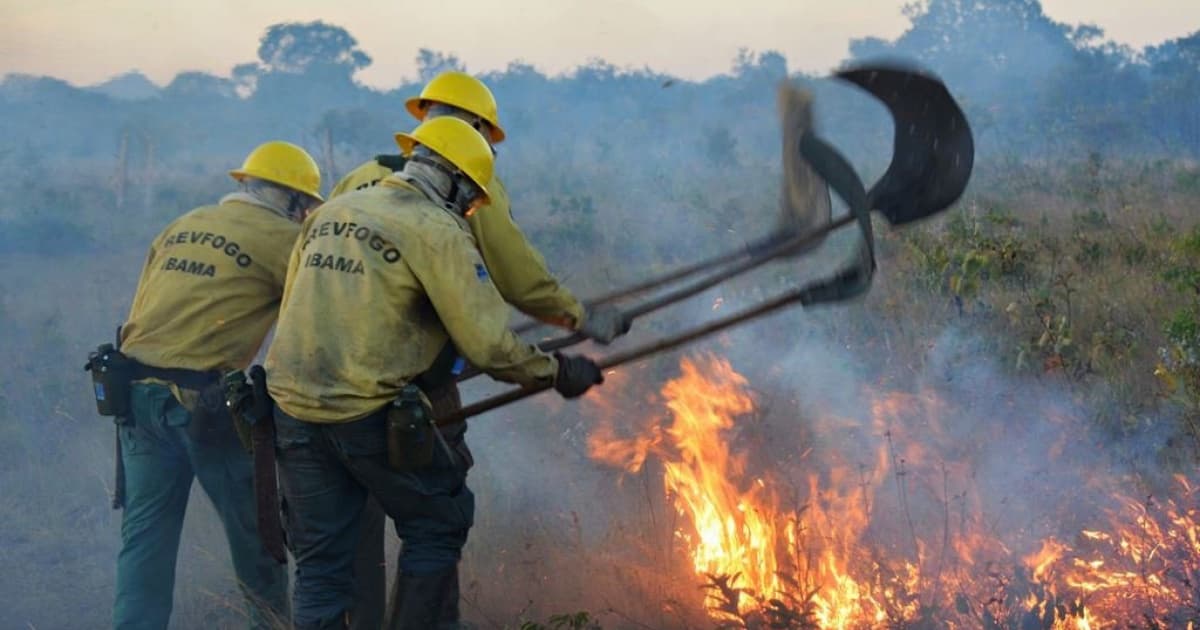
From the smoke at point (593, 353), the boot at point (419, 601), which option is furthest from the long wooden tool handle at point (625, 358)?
the smoke at point (593, 353)

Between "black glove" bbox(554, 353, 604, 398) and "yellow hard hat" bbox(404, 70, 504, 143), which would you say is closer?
"black glove" bbox(554, 353, 604, 398)

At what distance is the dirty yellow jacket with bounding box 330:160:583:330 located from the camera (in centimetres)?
402

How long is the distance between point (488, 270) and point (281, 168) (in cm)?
Result: 122

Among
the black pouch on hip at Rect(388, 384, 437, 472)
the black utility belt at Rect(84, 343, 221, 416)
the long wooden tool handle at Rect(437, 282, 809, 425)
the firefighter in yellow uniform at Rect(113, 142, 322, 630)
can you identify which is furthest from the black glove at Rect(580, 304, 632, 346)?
the black utility belt at Rect(84, 343, 221, 416)

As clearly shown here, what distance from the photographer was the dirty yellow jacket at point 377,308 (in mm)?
Answer: 3410

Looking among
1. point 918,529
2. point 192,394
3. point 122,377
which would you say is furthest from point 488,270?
point 918,529

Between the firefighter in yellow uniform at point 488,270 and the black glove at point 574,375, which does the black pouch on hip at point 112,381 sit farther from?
the black glove at point 574,375

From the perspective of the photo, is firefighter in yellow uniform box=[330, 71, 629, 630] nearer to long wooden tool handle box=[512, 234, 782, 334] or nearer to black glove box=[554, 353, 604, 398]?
long wooden tool handle box=[512, 234, 782, 334]

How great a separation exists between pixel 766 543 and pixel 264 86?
2636 centimetres

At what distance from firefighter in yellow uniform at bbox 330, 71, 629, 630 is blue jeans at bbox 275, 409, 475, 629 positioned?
0.41 m

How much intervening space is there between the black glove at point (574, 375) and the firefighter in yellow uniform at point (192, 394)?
146 cm

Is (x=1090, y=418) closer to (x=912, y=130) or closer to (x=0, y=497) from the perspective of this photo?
(x=912, y=130)

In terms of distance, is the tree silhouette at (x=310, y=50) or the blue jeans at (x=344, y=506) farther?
the tree silhouette at (x=310, y=50)

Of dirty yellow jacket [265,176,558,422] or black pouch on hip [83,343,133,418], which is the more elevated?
dirty yellow jacket [265,176,558,422]
